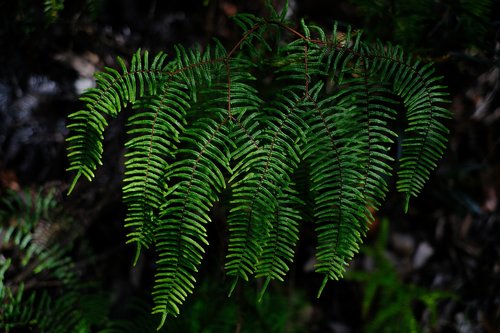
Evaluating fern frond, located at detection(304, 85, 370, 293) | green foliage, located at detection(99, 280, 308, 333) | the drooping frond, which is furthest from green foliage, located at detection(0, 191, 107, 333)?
the drooping frond

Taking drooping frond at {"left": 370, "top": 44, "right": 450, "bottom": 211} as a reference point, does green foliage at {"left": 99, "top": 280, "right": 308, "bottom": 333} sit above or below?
below

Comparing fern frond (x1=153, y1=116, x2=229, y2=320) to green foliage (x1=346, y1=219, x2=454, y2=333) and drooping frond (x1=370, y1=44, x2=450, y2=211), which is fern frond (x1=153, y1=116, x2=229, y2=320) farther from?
green foliage (x1=346, y1=219, x2=454, y2=333)

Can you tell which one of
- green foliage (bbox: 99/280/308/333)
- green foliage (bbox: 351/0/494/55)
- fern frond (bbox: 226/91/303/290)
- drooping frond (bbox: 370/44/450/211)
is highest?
green foliage (bbox: 351/0/494/55)

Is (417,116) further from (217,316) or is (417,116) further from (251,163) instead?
(217,316)

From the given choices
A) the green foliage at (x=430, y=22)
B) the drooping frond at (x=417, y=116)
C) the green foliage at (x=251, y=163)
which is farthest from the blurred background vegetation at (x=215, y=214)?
the green foliage at (x=251, y=163)

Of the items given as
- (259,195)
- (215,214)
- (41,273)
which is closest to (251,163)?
(259,195)

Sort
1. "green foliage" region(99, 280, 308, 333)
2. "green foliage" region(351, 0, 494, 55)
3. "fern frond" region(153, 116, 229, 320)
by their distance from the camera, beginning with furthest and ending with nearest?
1. "green foliage" region(99, 280, 308, 333)
2. "green foliage" region(351, 0, 494, 55)
3. "fern frond" region(153, 116, 229, 320)

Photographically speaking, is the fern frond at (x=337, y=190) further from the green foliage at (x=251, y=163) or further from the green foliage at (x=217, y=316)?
the green foliage at (x=217, y=316)
